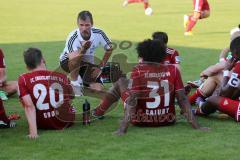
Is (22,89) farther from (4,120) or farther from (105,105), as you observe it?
(105,105)

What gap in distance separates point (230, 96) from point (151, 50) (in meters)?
1.16

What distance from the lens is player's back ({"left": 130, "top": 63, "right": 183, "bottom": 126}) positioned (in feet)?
19.1

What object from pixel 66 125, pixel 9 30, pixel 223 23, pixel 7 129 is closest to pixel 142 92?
pixel 66 125

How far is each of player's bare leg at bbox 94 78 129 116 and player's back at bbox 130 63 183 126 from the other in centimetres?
26

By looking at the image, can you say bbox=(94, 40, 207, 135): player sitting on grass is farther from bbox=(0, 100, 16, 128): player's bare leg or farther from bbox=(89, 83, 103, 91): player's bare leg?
bbox=(89, 83, 103, 91): player's bare leg

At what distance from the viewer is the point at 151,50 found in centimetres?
580

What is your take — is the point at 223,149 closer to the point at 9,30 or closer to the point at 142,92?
the point at 142,92

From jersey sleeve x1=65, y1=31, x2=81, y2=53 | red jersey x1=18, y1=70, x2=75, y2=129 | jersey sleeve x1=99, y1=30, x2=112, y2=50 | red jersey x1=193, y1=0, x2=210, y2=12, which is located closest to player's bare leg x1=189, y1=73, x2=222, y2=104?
red jersey x1=18, y1=70, x2=75, y2=129

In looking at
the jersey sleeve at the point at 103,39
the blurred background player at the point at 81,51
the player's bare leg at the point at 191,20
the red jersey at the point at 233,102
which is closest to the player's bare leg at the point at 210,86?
the red jersey at the point at 233,102

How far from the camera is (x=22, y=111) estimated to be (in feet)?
23.0

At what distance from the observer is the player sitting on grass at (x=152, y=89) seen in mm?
5805

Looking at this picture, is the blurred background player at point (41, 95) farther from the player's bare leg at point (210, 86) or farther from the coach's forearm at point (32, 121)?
the player's bare leg at point (210, 86)

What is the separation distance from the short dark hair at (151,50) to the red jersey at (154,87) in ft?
0.24

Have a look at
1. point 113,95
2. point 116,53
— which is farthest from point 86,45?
point 116,53
